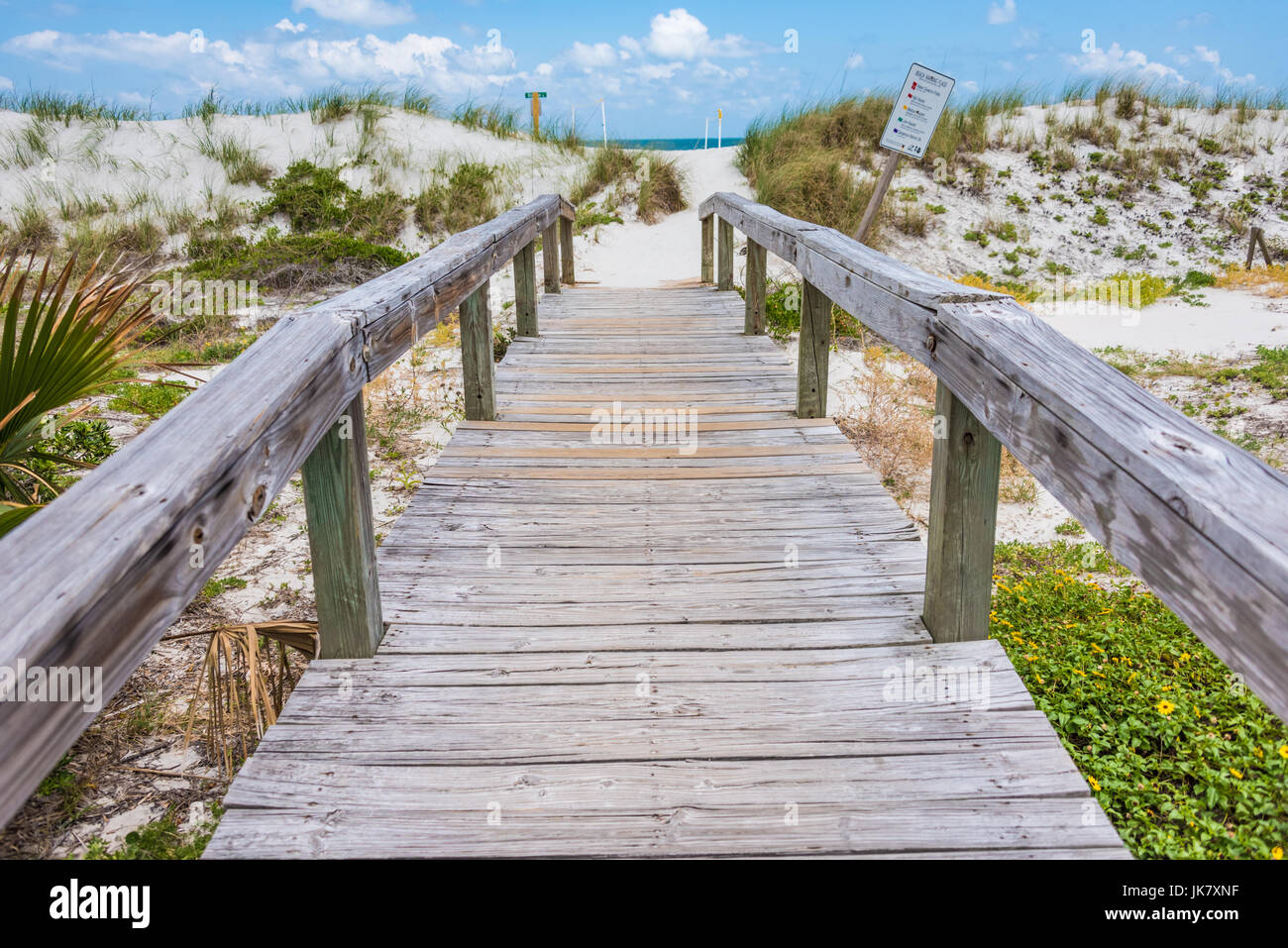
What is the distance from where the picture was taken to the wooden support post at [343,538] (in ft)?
7.89

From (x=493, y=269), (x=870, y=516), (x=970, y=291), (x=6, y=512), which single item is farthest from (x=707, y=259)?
(x=6, y=512)

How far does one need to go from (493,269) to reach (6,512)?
10.3 feet

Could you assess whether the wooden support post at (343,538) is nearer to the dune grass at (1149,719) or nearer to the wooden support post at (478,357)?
the wooden support post at (478,357)

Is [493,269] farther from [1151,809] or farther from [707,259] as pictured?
[707,259]

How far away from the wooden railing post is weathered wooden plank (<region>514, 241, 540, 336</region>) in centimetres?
175

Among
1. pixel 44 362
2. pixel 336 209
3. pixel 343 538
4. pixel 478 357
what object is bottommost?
pixel 343 538

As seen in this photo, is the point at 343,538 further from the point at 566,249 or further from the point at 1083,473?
the point at 566,249

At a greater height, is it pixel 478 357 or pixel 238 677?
pixel 478 357

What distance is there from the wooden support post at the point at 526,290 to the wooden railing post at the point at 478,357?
69.0 inches

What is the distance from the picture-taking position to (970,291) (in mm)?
2570

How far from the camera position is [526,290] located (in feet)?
22.2

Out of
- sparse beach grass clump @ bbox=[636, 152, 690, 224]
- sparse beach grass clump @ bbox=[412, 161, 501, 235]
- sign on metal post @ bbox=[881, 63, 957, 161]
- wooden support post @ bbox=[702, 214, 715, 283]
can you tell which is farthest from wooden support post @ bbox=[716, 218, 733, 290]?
sparse beach grass clump @ bbox=[636, 152, 690, 224]

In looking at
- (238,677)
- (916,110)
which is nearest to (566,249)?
(916,110)
